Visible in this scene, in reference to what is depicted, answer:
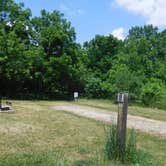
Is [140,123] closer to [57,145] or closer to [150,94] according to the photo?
[57,145]

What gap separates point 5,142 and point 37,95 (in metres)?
23.3

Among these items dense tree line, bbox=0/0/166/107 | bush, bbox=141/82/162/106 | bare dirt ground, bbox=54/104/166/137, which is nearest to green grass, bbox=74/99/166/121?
bare dirt ground, bbox=54/104/166/137

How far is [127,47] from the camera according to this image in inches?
1692

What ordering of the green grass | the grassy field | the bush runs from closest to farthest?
the grassy field < the green grass < the bush

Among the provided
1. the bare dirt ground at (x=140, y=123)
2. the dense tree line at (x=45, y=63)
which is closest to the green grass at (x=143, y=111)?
the bare dirt ground at (x=140, y=123)

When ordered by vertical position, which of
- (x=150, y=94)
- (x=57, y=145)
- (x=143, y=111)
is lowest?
(x=57, y=145)

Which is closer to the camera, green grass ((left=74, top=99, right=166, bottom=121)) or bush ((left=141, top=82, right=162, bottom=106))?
green grass ((left=74, top=99, right=166, bottom=121))

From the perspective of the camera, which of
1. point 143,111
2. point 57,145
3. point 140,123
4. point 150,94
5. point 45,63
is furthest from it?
point 45,63

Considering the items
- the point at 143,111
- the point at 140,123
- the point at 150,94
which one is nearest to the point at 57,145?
the point at 140,123

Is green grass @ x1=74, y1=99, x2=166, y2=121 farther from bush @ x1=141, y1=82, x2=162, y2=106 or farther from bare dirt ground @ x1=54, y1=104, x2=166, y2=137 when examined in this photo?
bush @ x1=141, y1=82, x2=162, y2=106

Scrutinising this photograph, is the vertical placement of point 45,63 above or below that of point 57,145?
above

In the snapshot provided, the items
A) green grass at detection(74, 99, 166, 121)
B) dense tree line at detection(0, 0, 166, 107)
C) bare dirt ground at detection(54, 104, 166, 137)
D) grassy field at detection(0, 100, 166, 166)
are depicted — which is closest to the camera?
grassy field at detection(0, 100, 166, 166)

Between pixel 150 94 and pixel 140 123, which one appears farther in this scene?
pixel 150 94

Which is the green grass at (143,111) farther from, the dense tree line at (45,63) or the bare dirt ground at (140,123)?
the dense tree line at (45,63)
